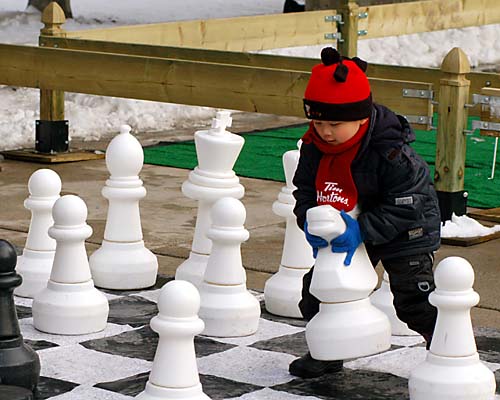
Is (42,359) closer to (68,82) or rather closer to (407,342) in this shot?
(407,342)

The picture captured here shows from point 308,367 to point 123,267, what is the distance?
129 cm

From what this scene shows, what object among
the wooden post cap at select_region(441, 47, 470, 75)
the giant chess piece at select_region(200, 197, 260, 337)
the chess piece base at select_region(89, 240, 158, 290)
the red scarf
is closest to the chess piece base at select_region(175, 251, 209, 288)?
the chess piece base at select_region(89, 240, 158, 290)

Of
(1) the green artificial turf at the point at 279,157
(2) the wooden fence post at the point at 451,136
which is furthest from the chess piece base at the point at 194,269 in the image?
(1) the green artificial turf at the point at 279,157

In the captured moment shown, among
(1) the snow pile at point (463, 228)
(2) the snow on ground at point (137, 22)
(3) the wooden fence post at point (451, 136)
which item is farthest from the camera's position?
(2) the snow on ground at point (137, 22)

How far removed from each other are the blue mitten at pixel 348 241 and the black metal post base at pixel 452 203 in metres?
2.72

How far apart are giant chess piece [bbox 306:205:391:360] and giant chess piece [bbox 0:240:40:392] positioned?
814 millimetres

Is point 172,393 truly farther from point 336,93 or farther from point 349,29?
point 349,29

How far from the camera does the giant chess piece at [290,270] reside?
4.66 m

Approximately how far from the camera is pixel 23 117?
31.0 feet

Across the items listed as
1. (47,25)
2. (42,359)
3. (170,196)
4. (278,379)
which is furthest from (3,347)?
(47,25)

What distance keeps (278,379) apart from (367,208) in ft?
1.90

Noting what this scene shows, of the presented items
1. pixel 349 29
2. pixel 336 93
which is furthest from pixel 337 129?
pixel 349 29

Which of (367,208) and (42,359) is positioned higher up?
(367,208)

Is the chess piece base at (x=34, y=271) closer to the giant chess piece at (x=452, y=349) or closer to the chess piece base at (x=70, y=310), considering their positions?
the chess piece base at (x=70, y=310)
